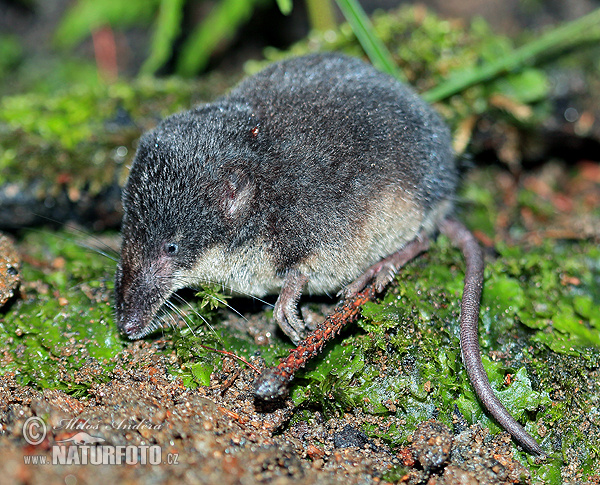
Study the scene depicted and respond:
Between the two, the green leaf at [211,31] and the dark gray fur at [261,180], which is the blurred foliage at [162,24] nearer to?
the green leaf at [211,31]

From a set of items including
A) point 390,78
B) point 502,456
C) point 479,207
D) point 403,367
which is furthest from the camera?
point 479,207

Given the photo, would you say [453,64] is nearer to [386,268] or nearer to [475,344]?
[386,268]

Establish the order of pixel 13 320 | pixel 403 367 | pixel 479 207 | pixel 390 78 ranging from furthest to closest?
pixel 479 207 < pixel 390 78 < pixel 13 320 < pixel 403 367

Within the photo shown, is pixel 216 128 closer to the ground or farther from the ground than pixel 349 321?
farther from the ground

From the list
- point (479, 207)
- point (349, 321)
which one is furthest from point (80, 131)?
point (479, 207)

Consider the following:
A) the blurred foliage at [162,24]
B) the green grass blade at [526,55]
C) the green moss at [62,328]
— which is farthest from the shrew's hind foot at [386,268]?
the blurred foliage at [162,24]

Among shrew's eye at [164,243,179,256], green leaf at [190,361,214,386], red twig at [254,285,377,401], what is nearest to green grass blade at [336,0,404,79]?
red twig at [254,285,377,401]

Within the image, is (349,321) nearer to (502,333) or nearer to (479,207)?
(502,333)

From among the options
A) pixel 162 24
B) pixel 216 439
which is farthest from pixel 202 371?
pixel 162 24

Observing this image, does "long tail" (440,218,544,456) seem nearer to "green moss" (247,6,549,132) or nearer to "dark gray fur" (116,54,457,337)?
"dark gray fur" (116,54,457,337)
